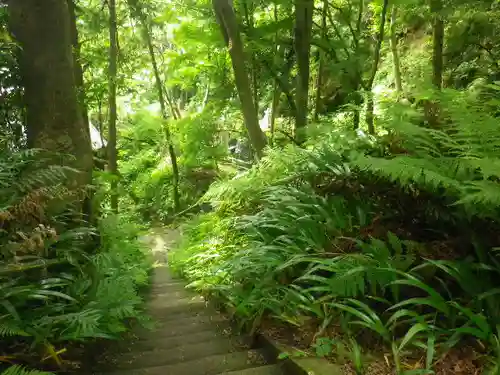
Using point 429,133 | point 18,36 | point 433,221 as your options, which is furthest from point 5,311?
point 429,133

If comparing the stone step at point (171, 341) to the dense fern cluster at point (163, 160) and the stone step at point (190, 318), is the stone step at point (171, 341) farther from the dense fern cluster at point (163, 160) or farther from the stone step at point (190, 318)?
the dense fern cluster at point (163, 160)

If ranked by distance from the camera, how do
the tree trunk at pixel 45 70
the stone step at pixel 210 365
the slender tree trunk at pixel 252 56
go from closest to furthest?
the stone step at pixel 210 365 → the tree trunk at pixel 45 70 → the slender tree trunk at pixel 252 56

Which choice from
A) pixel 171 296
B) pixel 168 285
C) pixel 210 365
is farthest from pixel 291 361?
pixel 168 285

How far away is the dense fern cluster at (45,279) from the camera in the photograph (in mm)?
2693

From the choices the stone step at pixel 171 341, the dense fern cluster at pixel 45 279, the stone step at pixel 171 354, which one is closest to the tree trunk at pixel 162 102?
the dense fern cluster at pixel 45 279

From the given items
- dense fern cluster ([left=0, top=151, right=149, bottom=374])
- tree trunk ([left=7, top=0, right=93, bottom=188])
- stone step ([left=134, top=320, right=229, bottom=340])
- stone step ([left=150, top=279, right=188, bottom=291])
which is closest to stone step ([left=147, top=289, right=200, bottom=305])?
stone step ([left=150, top=279, right=188, bottom=291])

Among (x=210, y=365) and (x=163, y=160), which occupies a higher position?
(x=163, y=160)

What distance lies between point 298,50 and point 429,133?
350 cm

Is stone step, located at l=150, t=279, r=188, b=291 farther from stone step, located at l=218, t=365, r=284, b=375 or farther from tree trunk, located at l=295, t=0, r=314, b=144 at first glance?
stone step, located at l=218, t=365, r=284, b=375

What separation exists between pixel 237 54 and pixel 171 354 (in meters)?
4.26

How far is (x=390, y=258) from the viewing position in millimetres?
2883

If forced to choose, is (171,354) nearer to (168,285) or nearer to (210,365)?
(210,365)

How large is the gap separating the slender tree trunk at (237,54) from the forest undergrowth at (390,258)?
223 centimetres

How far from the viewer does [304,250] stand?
11.7 feet
